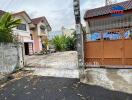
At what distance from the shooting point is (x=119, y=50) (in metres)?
10.8

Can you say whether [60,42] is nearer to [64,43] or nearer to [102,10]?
[64,43]

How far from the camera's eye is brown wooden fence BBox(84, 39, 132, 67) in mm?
10594

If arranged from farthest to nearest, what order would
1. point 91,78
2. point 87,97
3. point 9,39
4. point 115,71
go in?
point 9,39 < point 115,71 < point 91,78 < point 87,97

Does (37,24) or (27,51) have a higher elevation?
(37,24)

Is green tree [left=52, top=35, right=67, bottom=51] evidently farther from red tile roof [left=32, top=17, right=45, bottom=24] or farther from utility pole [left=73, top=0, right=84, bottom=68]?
utility pole [left=73, top=0, right=84, bottom=68]

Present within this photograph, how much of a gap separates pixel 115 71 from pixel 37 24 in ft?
87.6

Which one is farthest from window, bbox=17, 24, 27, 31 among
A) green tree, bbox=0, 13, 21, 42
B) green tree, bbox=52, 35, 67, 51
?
green tree, bbox=0, 13, 21, 42

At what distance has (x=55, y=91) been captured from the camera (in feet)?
26.2

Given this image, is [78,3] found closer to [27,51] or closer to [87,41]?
[87,41]

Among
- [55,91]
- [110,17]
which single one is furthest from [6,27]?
[110,17]

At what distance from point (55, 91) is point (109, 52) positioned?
458 cm

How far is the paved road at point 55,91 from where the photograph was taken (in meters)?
7.11

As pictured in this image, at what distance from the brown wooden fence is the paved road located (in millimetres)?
2504

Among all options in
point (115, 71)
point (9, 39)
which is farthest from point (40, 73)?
point (115, 71)
